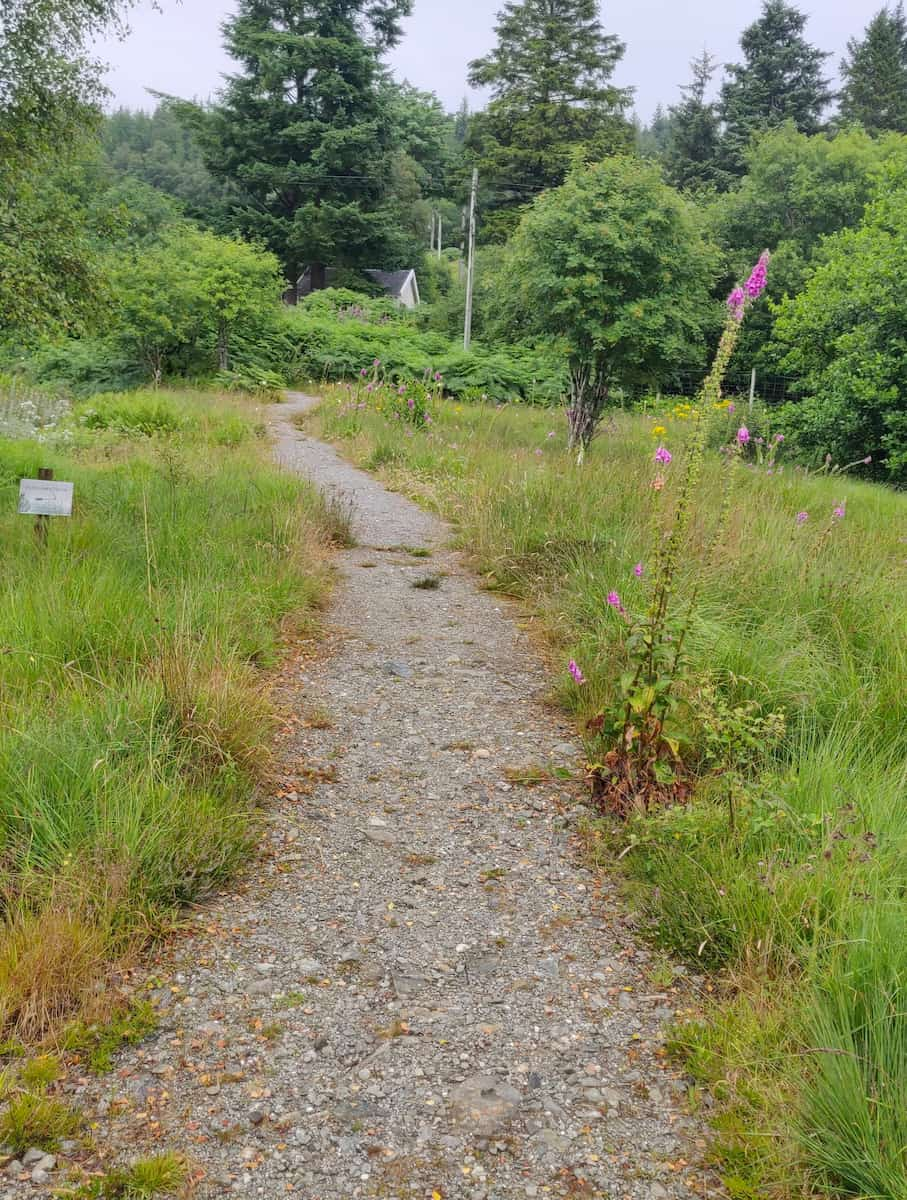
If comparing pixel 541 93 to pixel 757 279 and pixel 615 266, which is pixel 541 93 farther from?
pixel 757 279

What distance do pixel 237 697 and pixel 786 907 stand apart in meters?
2.05

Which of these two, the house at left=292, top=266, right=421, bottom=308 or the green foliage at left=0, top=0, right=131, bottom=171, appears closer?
the green foliage at left=0, top=0, right=131, bottom=171

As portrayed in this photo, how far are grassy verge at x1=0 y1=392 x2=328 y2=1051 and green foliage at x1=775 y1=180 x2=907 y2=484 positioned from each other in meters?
11.5

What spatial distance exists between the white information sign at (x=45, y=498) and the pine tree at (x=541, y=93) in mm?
34666

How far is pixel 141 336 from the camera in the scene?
1697 centimetres

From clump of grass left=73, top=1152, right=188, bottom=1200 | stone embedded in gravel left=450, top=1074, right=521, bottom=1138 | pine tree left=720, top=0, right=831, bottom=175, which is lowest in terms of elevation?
stone embedded in gravel left=450, top=1074, right=521, bottom=1138

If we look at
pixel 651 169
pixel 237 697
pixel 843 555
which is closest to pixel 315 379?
pixel 651 169

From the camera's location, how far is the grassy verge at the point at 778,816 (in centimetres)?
177

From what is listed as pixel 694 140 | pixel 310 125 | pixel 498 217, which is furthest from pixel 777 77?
pixel 310 125

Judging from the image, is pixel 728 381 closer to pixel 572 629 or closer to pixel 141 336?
pixel 141 336

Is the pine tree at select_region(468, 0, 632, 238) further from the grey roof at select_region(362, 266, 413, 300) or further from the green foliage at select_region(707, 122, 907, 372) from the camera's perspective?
the green foliage at select_region(707, 122, 907, 372)

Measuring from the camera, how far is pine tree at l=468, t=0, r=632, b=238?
34406 mm

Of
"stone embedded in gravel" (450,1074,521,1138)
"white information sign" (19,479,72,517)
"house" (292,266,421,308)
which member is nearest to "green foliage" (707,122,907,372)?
"house" (292,266,421,308)

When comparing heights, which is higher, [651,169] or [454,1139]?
[651,169]
